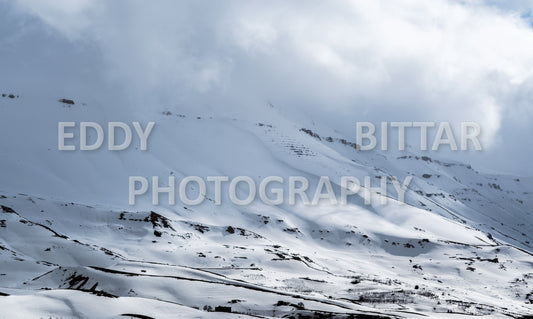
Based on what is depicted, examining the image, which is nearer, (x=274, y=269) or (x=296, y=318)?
(x=296, y=318)

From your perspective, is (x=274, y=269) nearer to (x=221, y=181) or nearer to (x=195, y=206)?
(x=195, y=206)

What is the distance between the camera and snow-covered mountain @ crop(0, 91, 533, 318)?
40094 millimetres

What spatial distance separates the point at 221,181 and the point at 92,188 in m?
40.1

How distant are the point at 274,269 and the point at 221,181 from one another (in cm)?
8448

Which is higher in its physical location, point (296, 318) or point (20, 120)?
point (20, 120)

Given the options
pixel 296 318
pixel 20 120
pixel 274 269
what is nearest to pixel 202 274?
pixel 296 318

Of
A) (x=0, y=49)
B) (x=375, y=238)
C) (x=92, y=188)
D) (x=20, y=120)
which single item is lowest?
(x=375, y=238)

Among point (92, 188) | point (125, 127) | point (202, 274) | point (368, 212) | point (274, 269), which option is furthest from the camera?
point (125, 127)

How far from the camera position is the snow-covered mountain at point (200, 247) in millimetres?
40094

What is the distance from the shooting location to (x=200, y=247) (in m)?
97.9

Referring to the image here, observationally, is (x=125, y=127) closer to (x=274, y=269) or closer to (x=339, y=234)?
(x=339, y=234)

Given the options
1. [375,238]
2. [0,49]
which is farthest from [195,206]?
[0,49]

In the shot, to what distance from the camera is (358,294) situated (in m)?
58.0

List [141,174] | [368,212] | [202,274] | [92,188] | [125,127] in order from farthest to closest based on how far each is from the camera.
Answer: [125,127] → [368,212] → [141,174] → [92,188] → [202,274]
